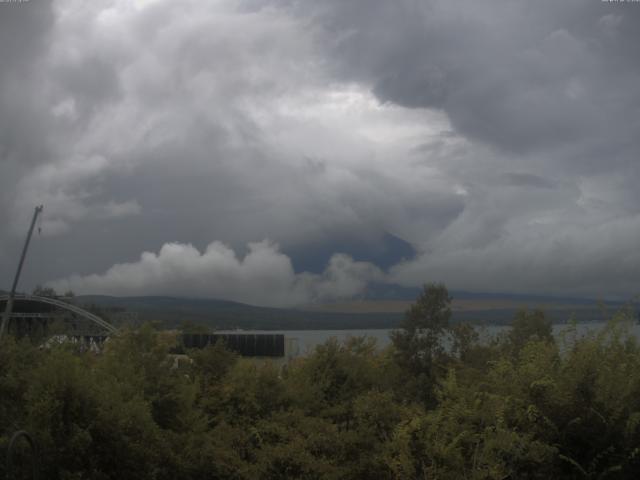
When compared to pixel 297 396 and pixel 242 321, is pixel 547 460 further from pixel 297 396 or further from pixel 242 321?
pixel 242 321

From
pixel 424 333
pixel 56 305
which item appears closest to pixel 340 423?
pixel 424 333

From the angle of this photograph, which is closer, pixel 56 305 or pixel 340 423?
pixel 340 423

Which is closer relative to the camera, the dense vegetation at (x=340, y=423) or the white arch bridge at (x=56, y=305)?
the dense vegetation at (x=340, y=423)

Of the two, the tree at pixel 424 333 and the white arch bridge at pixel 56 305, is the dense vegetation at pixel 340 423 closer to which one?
the tree at pixel 424 333

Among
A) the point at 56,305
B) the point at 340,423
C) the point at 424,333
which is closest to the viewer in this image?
the point at 340,423

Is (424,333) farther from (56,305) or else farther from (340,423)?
(56,305)

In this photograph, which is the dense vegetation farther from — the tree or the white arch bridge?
the white arch bridge

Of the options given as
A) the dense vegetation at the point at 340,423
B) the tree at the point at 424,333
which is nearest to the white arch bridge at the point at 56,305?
the tree at the point at 424,333

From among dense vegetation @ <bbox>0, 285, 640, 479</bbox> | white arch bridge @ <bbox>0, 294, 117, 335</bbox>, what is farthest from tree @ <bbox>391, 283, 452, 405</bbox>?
white arch bridge @ <bbox>0, 294, 117, 335</bbox>
